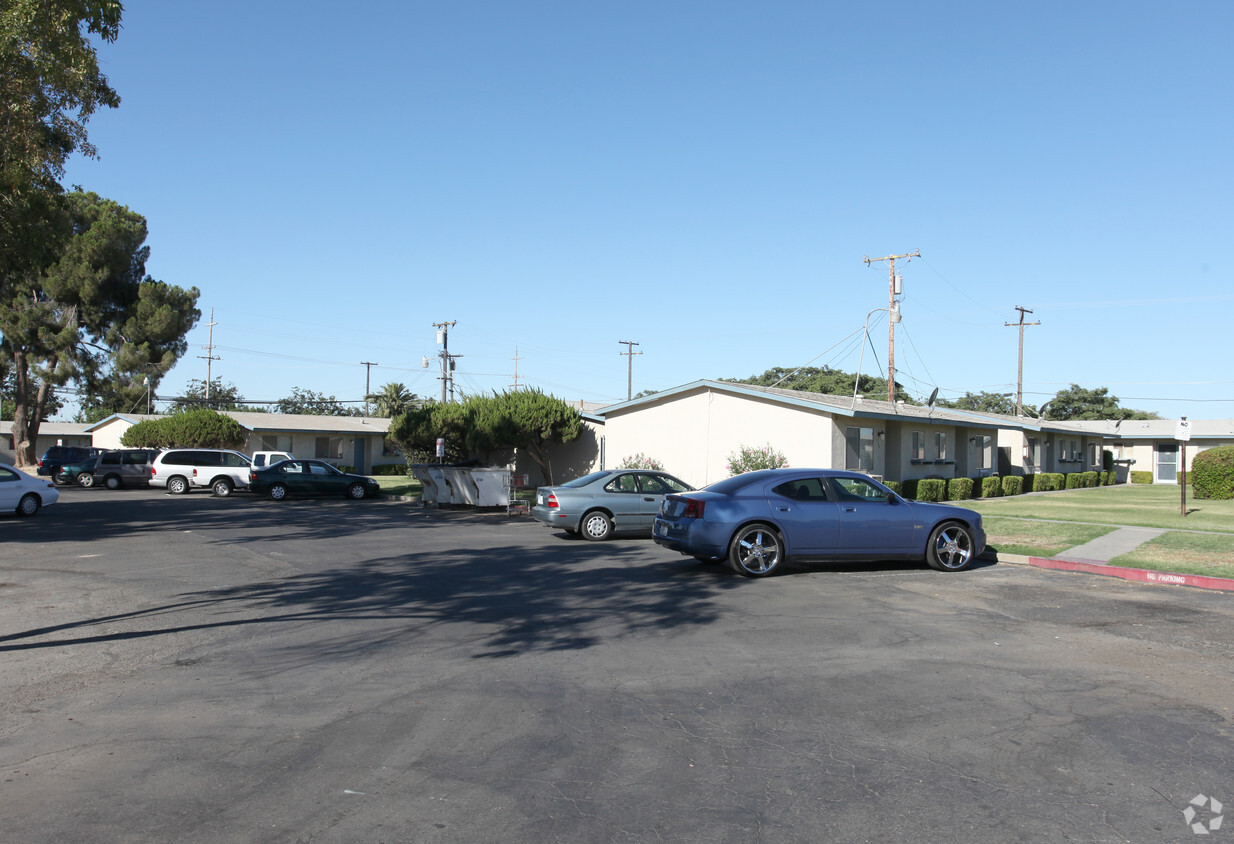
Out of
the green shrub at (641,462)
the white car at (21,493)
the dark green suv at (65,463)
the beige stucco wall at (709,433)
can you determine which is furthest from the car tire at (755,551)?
the dark green suv at (65,463)

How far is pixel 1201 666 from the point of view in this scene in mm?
7387

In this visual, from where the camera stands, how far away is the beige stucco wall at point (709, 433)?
25.6 metres

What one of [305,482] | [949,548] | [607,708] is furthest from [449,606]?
[305,482]

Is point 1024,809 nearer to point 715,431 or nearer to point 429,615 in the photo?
point 429,615

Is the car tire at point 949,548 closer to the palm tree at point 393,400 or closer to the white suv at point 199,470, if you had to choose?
the white suv at point 199,470

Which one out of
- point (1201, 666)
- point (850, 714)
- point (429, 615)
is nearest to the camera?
point (850, 714)

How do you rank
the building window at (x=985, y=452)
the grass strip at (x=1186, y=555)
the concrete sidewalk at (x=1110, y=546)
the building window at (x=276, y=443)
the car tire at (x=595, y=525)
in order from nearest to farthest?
the grass strip at (x=1186, y=555)
the concrete sidewalk at (x=1110, y=546)
the car tire at (x=595, y=525)
the building window at (x=985, y=452)
the building window at (x=276, y=443)

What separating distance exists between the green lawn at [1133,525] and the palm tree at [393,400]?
164 feet

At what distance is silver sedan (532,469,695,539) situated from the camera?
55.8 ft

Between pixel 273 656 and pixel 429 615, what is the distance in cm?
200

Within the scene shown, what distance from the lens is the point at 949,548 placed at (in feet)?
42.7

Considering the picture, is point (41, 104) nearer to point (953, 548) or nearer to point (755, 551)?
point (755, 551)

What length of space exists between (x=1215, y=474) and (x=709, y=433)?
695 inches

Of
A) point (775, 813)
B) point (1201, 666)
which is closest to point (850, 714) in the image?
point (775, 813)
